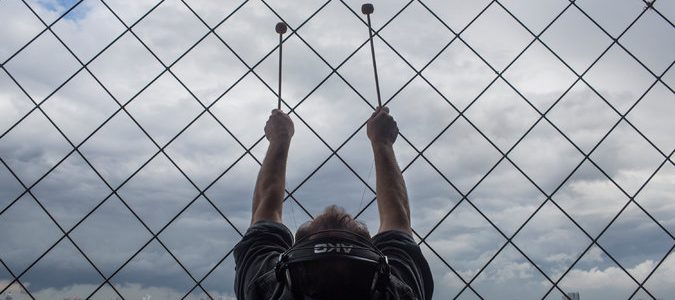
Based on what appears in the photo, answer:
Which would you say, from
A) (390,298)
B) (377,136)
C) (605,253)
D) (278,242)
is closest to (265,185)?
(278,242)

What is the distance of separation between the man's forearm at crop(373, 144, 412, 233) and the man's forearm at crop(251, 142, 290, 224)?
16.8 inches

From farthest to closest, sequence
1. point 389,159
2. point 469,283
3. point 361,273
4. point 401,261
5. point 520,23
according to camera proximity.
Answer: point 520,23
point 469,283
point 389,159
point 401,261
point 361,273

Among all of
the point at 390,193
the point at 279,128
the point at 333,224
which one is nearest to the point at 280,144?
the point at 279,128

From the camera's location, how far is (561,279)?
4109mm

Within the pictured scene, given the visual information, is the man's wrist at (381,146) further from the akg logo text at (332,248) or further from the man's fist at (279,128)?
the akg logo text at (332,248)

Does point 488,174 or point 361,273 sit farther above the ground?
point 361,273

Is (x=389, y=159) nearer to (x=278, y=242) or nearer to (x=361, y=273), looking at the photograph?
(x=278, y=242)

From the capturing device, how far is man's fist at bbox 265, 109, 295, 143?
9.22 ft

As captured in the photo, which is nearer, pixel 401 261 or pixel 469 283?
pixel 401 261

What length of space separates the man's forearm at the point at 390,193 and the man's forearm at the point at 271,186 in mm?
426

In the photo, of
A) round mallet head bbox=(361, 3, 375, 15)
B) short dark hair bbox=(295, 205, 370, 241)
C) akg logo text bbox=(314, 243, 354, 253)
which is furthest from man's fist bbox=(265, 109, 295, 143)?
round mallet head bbox=(361, 3, 375, 15)

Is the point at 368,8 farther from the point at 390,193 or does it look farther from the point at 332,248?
the point at 332,248

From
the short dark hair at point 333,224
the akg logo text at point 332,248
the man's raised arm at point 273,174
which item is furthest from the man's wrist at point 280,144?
the akg logo text at point 332,248

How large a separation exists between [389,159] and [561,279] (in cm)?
225
